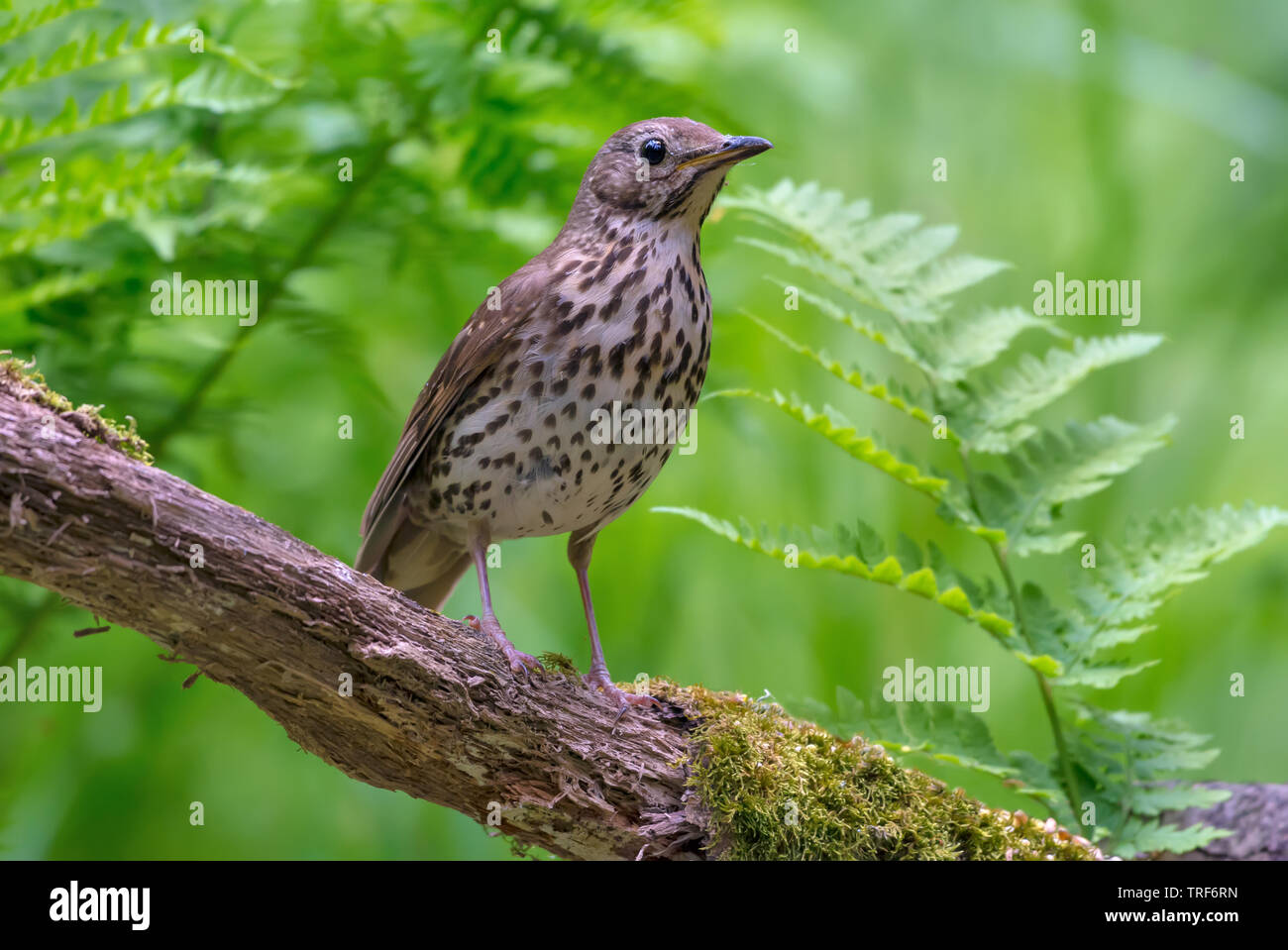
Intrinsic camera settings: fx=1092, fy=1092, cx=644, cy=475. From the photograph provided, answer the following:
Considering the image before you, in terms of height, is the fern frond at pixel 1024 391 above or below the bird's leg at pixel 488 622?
above

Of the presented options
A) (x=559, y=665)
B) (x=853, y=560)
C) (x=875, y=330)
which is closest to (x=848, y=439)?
(x=853, y=560)

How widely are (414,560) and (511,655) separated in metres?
0.88

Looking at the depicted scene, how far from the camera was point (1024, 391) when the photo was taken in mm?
2756

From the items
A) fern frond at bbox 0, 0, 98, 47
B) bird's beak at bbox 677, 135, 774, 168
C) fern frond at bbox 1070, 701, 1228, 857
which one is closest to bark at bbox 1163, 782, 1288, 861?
fern frond at bbox 1070, 701, 1228, 857

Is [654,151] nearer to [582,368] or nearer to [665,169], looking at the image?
[665,169]

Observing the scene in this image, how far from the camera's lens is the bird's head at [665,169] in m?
2.62

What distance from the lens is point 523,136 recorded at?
11.3ft

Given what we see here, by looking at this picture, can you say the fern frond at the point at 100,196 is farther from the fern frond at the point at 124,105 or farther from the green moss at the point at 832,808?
the green moss at the point at 832,808

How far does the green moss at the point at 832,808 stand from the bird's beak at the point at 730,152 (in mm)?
1283

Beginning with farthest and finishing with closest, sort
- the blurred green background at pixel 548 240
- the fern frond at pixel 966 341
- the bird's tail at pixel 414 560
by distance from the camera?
1. the blurred green background at pixel 548 240
2. the bird's tail at pixel 414 560
3. the fern frond at pixel 966 341

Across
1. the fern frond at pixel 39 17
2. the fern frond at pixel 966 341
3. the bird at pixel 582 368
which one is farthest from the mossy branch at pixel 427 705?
the fern frond at pixel 39 17
